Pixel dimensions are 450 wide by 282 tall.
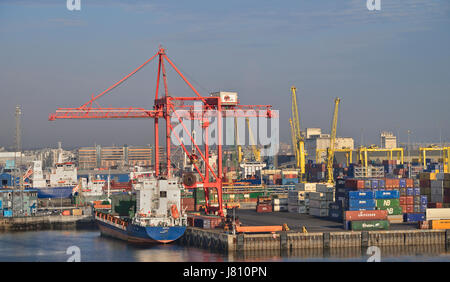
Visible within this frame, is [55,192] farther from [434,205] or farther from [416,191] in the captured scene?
[434,205]

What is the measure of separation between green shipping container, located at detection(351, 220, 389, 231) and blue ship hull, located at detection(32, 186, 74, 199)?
61757mm

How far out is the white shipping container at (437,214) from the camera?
65750 millimetres

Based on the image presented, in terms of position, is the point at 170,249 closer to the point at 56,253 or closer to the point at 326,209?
the point at 56,253

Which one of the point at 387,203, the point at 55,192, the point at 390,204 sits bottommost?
the point at 55,192

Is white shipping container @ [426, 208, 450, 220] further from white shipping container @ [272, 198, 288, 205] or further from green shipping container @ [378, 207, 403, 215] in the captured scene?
white shipping container @ [272, 198, 288, 205]

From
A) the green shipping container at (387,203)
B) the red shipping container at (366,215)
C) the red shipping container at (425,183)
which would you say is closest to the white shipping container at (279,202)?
the red shipping container at (425,183)

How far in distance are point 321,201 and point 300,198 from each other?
5.91 metres

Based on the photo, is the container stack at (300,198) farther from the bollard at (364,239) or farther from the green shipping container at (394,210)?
the bollard at (364,239)

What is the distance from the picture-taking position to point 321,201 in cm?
7806

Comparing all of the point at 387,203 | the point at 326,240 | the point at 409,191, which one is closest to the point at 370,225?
the point at 326,240

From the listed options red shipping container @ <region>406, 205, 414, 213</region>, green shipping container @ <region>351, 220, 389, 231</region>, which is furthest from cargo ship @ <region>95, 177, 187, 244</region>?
red shipping container @ <region>406, 205, 414, 213</region>
